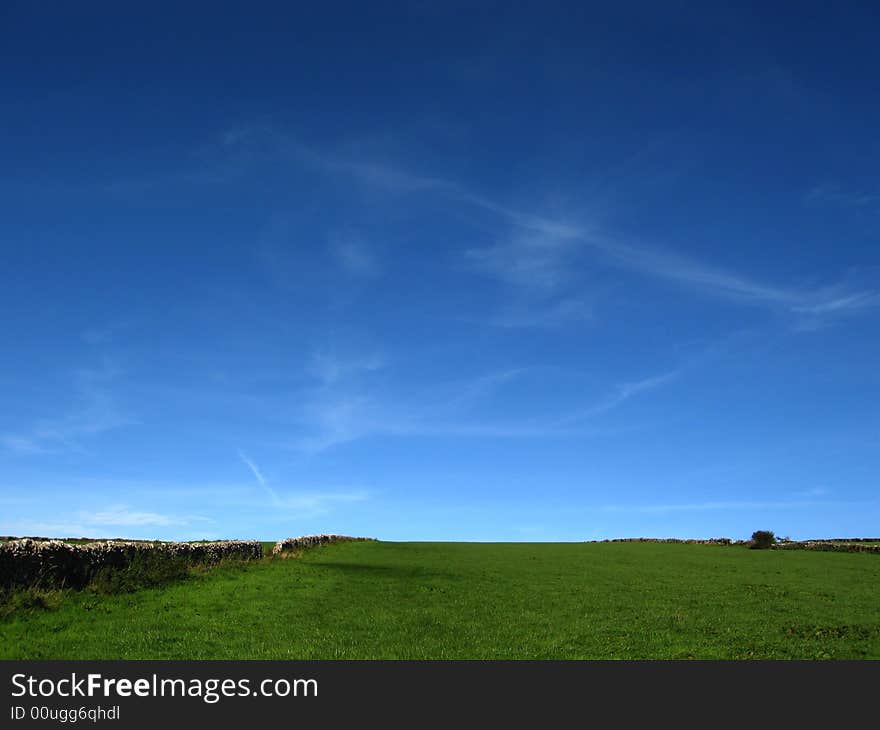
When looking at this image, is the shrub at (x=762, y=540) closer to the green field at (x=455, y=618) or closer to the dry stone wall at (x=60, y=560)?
the green field at (x=455, y=618)

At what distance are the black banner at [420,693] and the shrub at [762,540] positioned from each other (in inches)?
2830

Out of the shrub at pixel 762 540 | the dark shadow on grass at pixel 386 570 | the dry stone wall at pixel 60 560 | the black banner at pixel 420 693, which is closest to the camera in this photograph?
the black banner at pixel 420 693

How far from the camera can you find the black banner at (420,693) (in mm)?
14906

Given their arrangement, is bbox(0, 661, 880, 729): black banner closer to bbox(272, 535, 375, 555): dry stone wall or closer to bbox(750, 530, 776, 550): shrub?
bbox(272, 535, 375, 555): dry stone wall

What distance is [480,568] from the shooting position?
4803 centimetres

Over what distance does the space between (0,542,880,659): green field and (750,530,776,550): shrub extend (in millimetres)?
42699

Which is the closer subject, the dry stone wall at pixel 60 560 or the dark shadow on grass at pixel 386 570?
the dry stone wall at pixel 60 560

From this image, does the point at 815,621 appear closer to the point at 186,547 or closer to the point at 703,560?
the point at 186,547

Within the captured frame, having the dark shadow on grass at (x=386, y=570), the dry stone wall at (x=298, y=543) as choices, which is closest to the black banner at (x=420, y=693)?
the dark shadow on grass at (x=386, y=570)

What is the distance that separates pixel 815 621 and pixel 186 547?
3130 cm

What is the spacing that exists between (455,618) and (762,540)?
71.2 metres

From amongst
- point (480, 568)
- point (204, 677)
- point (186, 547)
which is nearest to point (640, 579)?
point (480, 568)

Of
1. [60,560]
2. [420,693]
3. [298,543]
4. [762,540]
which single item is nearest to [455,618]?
[420,693]

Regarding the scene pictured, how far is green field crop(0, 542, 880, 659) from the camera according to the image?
68.1 ft
